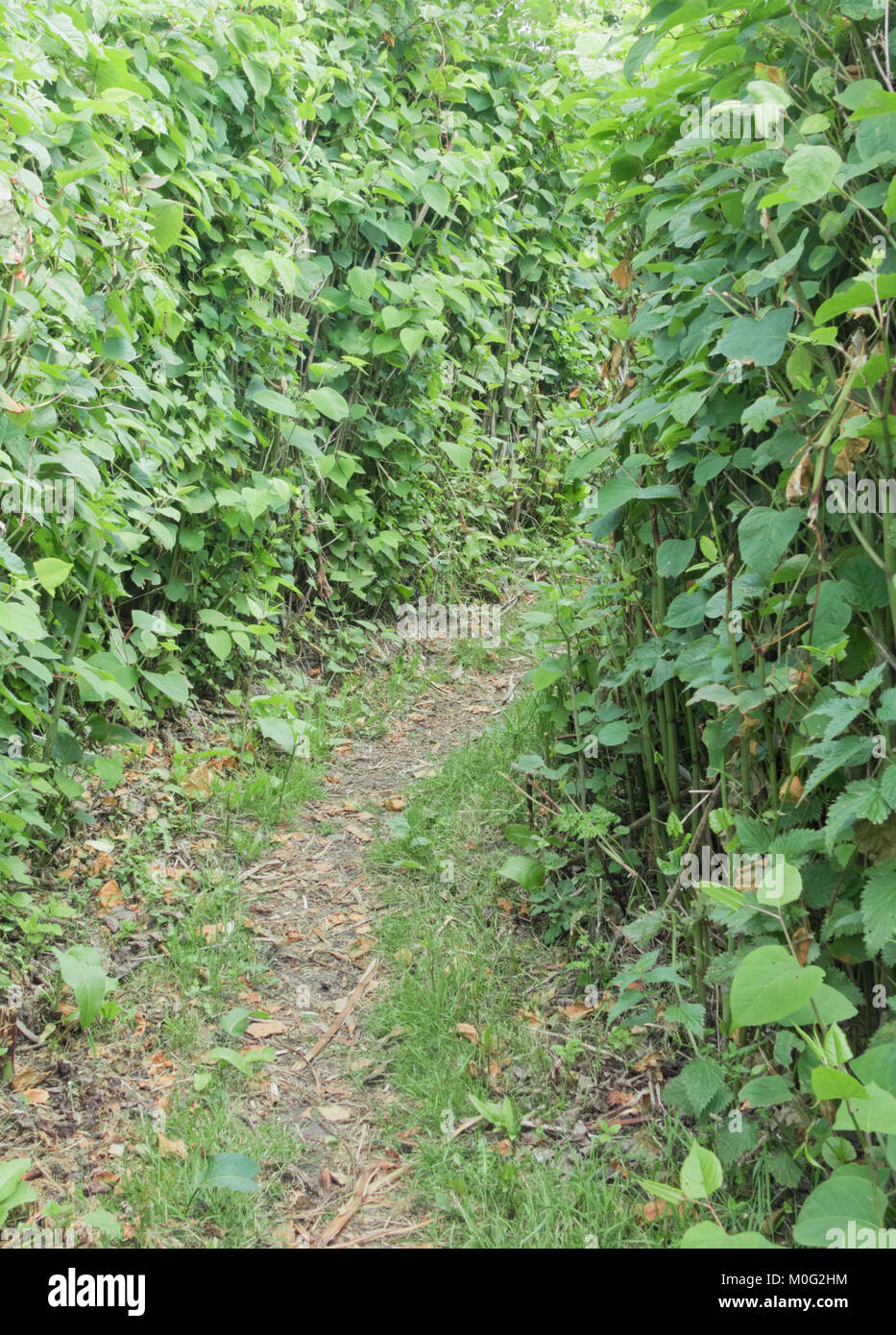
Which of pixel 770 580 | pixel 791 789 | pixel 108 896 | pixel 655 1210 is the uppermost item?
pixel 770 580

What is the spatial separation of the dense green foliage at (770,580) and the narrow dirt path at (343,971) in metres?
0.66

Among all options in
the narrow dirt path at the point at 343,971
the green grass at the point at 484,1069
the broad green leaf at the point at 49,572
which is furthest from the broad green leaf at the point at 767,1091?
the broad green leaf at the point at 49,572

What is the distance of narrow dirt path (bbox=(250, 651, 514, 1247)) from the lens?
82.5 inches

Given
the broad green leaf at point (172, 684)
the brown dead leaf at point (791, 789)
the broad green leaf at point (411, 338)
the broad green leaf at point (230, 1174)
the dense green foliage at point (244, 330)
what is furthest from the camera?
the broad green leaf at point (411, 338)

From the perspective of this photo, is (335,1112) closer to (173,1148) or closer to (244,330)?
(173,1148)

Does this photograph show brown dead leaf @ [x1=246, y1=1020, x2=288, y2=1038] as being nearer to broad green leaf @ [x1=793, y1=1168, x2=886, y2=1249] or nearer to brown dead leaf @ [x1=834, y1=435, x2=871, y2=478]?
broad green leaf @ [x1=793, y1=1168, x2=886, y2=1249]

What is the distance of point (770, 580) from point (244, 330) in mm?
2731

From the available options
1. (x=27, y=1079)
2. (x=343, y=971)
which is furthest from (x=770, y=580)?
(x=27, y=1079)

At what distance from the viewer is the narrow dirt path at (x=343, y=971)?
210cm

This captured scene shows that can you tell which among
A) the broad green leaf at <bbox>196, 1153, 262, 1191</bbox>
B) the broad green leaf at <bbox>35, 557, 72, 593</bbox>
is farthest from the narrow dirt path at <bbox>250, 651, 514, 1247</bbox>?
the broad green leaf at <bbox>35, 557, 72, 593</bbox>

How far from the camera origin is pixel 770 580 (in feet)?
6.46

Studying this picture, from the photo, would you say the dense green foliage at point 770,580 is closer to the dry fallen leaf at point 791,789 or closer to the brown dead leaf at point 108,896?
the dry fallen leaf at point 791,789

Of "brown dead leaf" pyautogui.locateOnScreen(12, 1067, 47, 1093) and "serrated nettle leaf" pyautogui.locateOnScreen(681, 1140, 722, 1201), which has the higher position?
"serrated nettle leaf" pyautogui.locateOnScreen(681, 1140, 722, 1201)

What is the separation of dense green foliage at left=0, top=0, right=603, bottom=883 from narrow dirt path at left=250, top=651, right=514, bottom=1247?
686 millimetres
